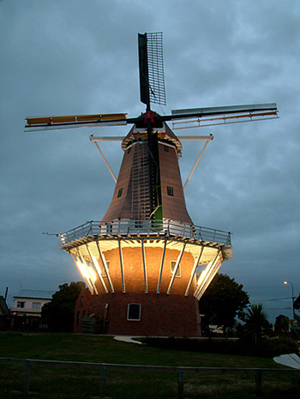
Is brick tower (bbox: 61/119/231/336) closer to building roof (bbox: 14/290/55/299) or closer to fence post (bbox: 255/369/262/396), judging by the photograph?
fence post (bbox: 255/369/262/396)

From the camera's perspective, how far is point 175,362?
39.3 feet

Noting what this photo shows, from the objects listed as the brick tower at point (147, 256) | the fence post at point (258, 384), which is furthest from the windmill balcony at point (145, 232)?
the fence post at point (258, 384)

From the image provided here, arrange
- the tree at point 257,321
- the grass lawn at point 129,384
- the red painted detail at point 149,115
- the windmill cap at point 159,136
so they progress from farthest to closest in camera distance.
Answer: the red painted detail at point 149,115 → the windmill cap at point 159,136 → the tree at point 257,321 → the grass lawn at point 129,384

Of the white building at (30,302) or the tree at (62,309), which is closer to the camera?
the tree at (62,309)

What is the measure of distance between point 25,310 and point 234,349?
183 feet

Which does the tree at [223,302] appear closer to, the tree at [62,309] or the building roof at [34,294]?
the tree at [62,309]

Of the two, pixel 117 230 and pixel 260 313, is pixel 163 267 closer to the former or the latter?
pixel 117 230

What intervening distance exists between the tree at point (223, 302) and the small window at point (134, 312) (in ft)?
63.6

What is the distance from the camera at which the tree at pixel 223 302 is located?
41656mm

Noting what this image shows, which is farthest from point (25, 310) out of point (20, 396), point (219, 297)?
point (20, 396)

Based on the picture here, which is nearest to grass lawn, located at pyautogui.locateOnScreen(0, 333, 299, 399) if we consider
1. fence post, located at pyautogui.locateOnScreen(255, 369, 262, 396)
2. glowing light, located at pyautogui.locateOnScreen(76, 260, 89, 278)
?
fence post, located at pyautogui.locateOnScreen(255, 369, 262, 396)

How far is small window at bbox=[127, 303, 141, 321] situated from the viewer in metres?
24.0

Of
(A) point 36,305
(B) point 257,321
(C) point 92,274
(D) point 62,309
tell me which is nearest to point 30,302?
(A) point 36,305

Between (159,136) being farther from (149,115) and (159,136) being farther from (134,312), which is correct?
(134,312)
